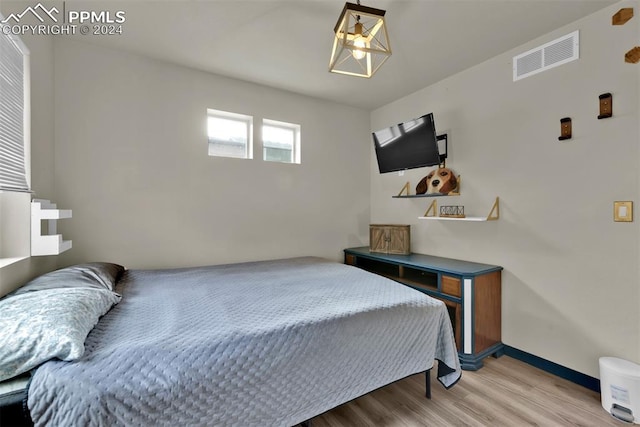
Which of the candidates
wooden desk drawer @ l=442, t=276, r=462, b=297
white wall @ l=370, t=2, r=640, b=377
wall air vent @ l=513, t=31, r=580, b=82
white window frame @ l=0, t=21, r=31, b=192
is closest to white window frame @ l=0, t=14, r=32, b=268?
white window frame @ l=0, t=21, r=31, b=192

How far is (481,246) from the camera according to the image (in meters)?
2.74

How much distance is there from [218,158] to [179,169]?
40cm

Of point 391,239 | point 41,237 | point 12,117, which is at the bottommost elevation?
point 391,239

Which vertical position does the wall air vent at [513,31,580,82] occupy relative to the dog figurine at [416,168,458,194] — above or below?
above

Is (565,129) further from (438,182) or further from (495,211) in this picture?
(438,182)

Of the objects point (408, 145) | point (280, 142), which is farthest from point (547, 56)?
point (280, 142)

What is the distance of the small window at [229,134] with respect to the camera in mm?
3055

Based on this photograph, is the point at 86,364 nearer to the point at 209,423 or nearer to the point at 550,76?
the point at 209,423

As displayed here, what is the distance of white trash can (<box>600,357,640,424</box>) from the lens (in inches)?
66.2

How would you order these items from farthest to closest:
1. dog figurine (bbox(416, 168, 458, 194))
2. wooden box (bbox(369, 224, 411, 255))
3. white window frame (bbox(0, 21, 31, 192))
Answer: wooden box (bbox(369, 224, 411, 255))
dog figurine (bbox(416, 168, 458, 194))
white window frame (bbox(0, 21, 31, 192))

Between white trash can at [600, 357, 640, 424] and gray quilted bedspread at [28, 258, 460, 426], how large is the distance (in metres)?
0.92

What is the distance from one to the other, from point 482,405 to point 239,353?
1.68 m

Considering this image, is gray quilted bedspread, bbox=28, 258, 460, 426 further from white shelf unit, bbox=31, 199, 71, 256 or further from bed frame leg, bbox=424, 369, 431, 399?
white shelf unit, bbox=31, 199, 71, 256

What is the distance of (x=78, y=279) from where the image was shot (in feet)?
5.39
